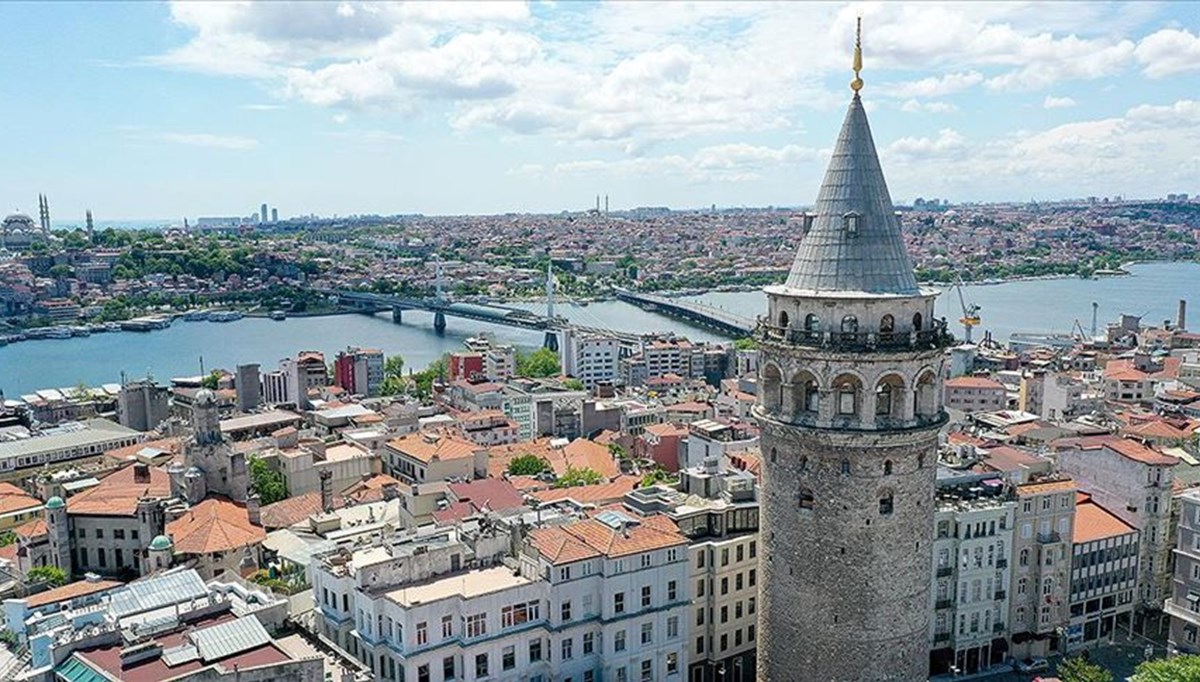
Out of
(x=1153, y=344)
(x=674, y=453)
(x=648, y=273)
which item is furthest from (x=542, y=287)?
(x=674, y=453)

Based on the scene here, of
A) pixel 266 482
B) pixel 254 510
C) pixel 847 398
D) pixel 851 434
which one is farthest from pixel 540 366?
pixel 851 434

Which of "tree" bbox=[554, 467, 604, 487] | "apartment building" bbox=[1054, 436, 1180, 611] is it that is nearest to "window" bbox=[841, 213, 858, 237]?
"apartment building" bbox=[1054, 436, 1180, 611]

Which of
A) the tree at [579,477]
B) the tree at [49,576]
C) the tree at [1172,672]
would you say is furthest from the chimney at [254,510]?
the tree at [1172,672]

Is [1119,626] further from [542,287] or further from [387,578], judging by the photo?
[542,287]

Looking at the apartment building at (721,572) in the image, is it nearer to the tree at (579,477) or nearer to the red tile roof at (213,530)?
the red tile roof at (213,530)

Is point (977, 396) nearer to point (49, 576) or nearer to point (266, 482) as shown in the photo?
point (266, 482)

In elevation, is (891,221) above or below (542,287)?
above
